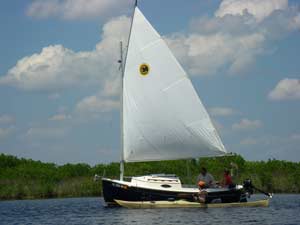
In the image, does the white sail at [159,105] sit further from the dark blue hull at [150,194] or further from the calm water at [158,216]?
the calm water at [158,216]

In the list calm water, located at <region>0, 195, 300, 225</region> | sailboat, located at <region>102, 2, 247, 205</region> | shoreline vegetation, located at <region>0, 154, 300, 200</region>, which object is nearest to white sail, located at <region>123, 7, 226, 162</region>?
sailboat, located at <region>102, 2, 247, 205</region>

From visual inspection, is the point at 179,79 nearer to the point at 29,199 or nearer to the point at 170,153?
the point at 170,153

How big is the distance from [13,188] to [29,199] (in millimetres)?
1952

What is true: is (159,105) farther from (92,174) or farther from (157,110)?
(92,174)

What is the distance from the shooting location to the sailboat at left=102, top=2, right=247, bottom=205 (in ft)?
147

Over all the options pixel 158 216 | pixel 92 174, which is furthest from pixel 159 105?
pixel 92 174

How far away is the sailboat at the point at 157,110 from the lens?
147ft

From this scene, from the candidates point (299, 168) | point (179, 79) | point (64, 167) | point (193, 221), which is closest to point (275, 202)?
point (179, 79)

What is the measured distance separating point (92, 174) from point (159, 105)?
27913 mm

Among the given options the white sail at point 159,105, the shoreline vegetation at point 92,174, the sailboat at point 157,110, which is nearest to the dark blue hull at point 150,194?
the sailboat at point 157,110

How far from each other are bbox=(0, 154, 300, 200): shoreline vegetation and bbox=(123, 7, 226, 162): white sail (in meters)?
15.6

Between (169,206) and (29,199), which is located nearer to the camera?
(169,206)

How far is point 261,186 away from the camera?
206ft

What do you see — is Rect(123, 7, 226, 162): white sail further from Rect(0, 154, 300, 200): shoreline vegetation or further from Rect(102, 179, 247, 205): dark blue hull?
Rect(0, 154, 300, 200): shoreline vegetation
